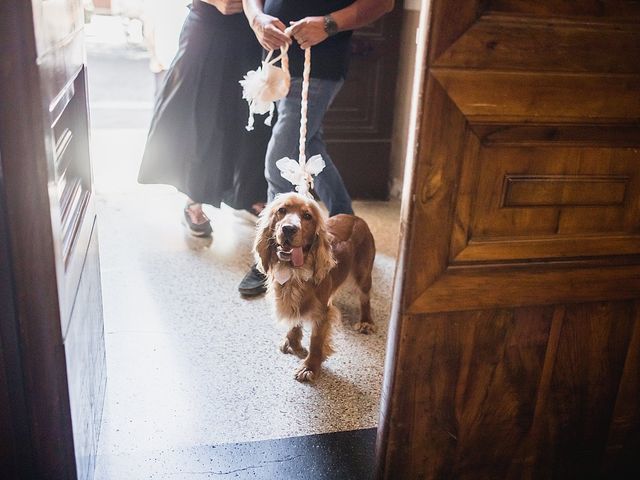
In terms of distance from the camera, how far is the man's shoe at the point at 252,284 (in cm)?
272

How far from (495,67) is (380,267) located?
5.99 feet

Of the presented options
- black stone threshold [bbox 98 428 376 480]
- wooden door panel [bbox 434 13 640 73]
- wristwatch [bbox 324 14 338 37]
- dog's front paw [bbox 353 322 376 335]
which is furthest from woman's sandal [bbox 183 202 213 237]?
wooden door panel [bbox 434 13 640 73]

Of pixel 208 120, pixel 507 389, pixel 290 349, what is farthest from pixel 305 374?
pixel 208 120

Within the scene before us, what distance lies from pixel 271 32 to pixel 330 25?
194 millimetres

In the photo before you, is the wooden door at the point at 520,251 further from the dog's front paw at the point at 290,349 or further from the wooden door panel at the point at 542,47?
the dog's front paw at the point at 290,349

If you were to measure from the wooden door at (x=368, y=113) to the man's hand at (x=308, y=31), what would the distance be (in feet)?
4.56

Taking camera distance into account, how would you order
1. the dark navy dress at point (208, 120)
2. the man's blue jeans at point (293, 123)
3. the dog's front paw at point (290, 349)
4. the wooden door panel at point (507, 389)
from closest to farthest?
the wooden door panel at point (507, 389) < the dog's front paw at point (290, 349) < the man's blue jeans at point (293, 123) < the dark navy dress at point (208, 120)

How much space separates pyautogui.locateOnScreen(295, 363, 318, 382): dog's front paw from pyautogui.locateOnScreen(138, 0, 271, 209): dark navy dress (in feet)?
4.17

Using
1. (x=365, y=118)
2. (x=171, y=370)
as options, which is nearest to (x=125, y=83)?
(x=365, y=118)

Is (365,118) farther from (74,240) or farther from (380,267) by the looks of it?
(74,240)

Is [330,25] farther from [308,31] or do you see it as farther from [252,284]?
[252,284]

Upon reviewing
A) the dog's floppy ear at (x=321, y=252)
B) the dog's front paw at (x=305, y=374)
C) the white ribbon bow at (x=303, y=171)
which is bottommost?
the dog's front paw at (x=305, y=374)

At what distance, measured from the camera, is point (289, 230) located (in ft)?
6.71

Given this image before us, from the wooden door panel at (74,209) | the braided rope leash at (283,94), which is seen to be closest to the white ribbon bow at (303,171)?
the braided rope leash at (283,94)
